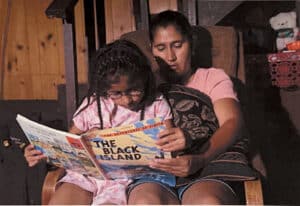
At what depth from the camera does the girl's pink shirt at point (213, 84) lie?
6.22 feet

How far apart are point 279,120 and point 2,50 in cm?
185

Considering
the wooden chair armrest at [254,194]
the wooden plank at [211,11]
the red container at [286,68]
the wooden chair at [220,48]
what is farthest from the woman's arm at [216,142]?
the wooden plank at [211,11]

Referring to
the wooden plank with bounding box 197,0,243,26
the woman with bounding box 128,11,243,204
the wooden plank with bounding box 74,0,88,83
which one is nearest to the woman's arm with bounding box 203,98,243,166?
the woman with bounding box 128,11,243,204

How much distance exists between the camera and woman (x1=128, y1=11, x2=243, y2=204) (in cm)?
162

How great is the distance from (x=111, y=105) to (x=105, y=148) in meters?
0.25

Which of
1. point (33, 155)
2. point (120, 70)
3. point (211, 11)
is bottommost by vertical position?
point (33, 155)

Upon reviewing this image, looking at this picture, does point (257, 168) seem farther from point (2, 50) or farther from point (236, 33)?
point (2, 50)

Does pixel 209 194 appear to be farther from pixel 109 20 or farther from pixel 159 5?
pixel 109 20

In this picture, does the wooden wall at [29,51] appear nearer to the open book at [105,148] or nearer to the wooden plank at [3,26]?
the wooden plank at [3,26]

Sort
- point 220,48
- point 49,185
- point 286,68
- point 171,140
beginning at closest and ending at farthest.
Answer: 1. point 171,140
2. point 49,185
3. point 220,48
4. point 286,68

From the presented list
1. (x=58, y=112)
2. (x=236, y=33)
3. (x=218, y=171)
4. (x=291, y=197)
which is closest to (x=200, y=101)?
(x=218, y=171)

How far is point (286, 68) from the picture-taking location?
2.59m

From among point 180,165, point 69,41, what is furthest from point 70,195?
point 69,41

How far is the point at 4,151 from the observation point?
235 centimetres
